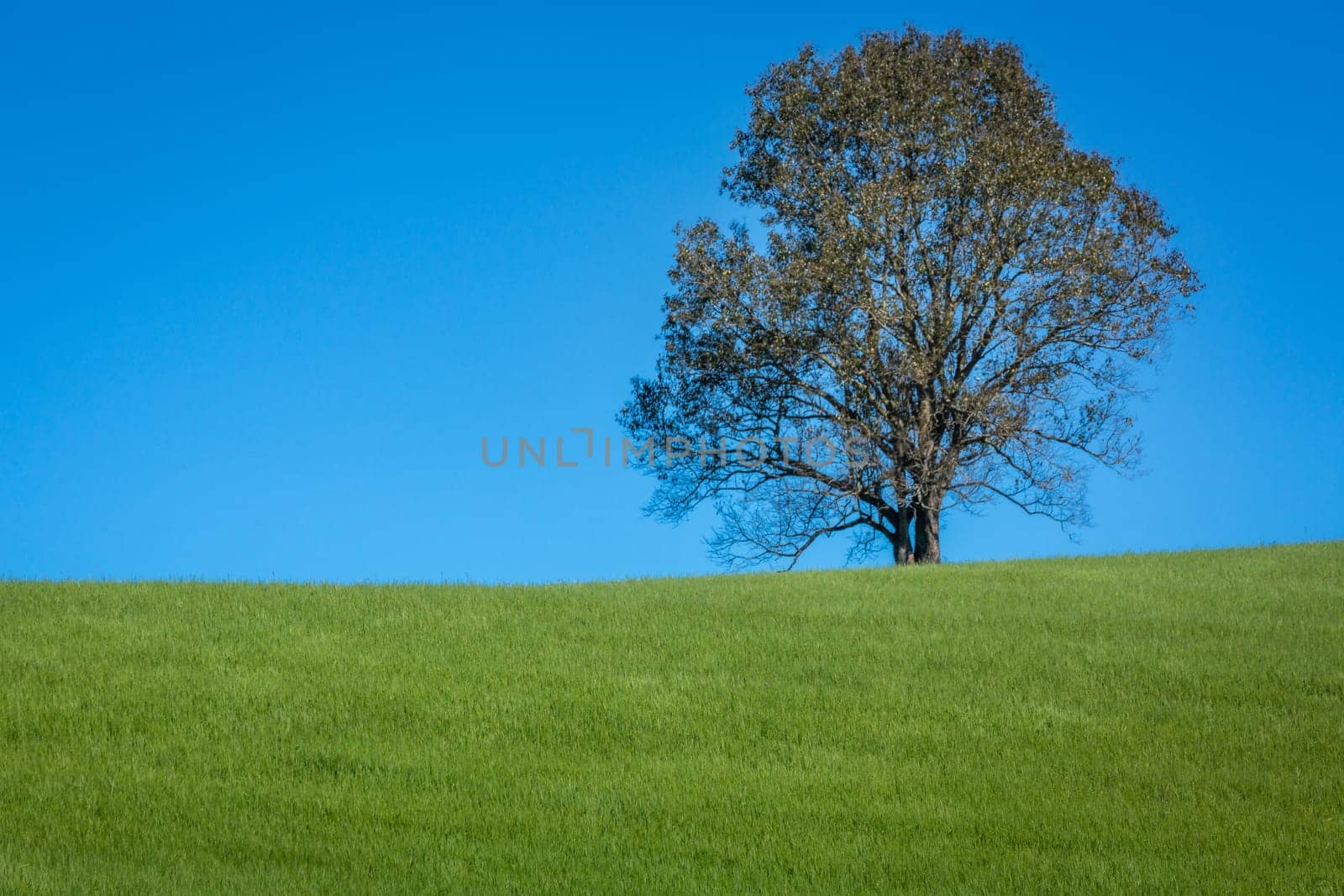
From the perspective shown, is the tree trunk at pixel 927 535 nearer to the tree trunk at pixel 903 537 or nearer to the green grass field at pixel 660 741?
the tree trunk at pixel 903 537

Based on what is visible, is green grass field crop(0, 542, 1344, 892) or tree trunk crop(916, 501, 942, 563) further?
tree trunk crop(916, 501, 942, 563)

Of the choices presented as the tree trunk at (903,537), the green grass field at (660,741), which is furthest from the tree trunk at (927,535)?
the green grass field at (660,741)

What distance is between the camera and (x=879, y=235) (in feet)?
86.2

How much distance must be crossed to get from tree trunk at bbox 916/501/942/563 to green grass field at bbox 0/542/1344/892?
22.9ft

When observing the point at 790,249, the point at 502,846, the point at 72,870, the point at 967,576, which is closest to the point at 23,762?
the point at 72,870

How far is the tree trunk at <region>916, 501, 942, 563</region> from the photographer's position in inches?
1068

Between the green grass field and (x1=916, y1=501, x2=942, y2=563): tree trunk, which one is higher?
(x1=916, y1=501, x2=942, y2=563): tree trunk

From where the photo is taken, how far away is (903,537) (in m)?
27.8

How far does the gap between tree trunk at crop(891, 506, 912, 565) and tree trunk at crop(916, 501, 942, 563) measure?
13.2 inches

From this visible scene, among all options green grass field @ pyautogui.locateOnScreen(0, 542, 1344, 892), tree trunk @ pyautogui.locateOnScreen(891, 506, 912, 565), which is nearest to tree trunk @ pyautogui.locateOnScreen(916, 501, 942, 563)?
tree trunk @ pyautogui.locateOnScreen(891, 506, 912, 565)

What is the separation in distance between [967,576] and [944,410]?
571 centimetres

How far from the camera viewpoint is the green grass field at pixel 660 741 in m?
9.86

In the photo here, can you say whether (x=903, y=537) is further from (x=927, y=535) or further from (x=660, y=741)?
(x=660, y=741)

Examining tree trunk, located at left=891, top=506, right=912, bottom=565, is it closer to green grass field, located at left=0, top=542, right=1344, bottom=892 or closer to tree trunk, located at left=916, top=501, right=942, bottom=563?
tree trunk, located at left=916, top=501, right=942, bottom=563
